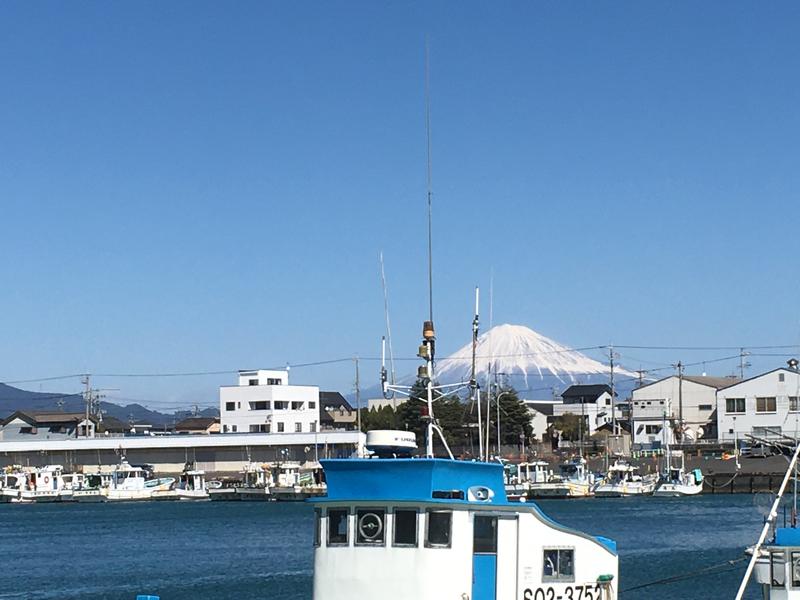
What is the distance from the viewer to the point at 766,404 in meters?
119

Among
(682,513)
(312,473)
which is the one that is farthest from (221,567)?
(312,473)

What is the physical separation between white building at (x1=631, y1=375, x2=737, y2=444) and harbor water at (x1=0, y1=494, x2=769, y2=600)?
31685 millimetres

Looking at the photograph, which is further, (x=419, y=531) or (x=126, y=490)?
(x=126, y=490)

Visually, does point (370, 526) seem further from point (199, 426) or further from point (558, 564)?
point (199, 426)

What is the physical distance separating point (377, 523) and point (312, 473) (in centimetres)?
9557

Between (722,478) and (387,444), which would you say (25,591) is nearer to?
(387,444)

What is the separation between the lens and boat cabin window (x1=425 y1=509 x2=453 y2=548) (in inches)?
822

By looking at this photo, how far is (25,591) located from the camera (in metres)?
46.9

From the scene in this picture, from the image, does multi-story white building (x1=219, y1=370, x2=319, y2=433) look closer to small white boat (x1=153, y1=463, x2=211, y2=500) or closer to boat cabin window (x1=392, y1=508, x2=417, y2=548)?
small white boat (x1=153, y1=463, x2=211, y2=500)

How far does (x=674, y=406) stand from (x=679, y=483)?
111 ft

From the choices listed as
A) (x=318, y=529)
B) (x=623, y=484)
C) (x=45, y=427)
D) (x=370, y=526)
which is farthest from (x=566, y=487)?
(x=370, y=526)

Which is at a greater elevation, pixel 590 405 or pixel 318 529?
pixel 590 405

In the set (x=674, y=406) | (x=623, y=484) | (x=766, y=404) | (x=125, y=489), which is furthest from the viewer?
(x=674, y=406)

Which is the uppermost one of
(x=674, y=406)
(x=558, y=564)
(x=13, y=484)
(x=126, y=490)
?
(x=674, y=406)
